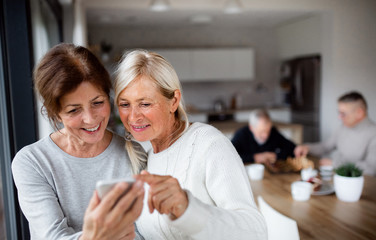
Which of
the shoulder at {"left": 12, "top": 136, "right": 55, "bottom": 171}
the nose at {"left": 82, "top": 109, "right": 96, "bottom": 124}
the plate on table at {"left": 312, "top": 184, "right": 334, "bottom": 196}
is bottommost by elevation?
the plate on table at {"left": 312, "top": 184, "right": 334, "bottom": 196}

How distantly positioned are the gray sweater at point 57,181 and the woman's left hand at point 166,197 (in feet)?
0.87

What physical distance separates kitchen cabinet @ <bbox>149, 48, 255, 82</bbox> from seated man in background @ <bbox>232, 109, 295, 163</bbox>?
10.5 ft

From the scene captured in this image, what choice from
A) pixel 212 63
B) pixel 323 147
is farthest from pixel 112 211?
pixel 212 63

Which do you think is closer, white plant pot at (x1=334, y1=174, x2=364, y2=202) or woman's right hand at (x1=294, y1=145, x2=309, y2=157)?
white plant pot at (x1=334, y1=174, x2=364, y2=202)

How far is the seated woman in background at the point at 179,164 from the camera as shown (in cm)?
87

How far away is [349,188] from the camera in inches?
73.6

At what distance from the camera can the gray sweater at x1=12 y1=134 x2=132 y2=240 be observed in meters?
1.00

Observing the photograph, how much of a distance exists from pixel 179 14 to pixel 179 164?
4.29m

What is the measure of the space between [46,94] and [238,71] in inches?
225

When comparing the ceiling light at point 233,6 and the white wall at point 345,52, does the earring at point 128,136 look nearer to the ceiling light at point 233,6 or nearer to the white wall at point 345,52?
the ceiling light at point 233,6

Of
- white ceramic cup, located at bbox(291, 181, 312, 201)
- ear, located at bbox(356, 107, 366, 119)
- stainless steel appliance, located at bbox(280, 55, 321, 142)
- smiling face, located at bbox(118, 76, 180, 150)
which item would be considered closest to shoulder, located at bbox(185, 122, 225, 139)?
smiling face, located at bbox(118, 76, 180, 150)

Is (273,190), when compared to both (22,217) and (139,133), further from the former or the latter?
(22,217)

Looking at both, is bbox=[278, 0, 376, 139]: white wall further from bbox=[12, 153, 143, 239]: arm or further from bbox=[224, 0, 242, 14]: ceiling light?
bbox=[12, 153, 143, 239]: arm

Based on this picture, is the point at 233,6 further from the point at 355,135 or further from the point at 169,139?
the point at 169,139
